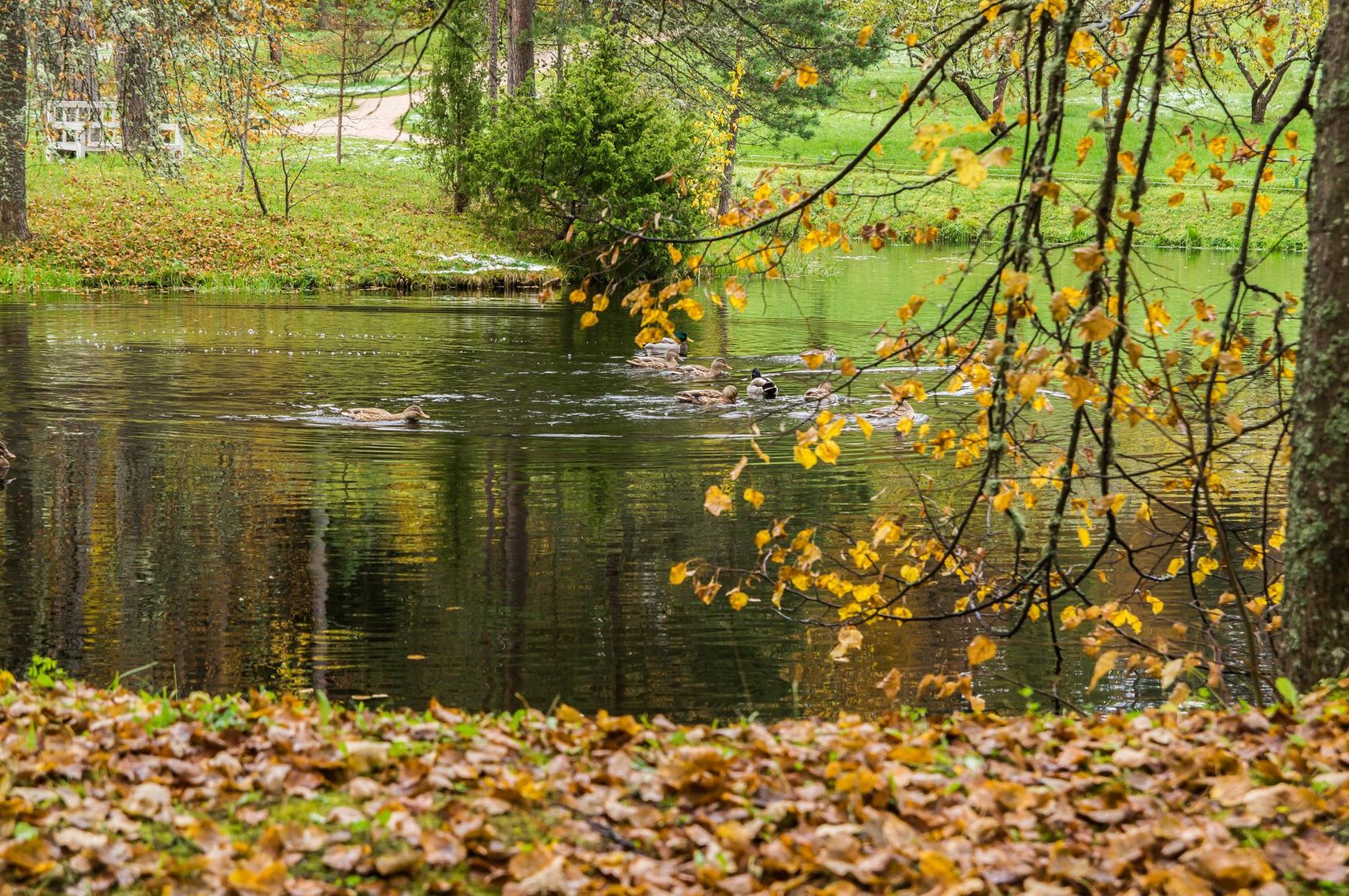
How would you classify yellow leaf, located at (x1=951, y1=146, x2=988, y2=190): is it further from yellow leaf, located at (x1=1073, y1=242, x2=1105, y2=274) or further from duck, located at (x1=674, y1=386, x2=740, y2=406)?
duck, located at (x1=674, y1=386, x2=740, y2=406)

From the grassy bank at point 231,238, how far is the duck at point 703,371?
1324cm

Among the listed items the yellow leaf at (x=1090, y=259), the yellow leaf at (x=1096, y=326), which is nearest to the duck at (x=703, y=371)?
the yellow leaf at (x=1090, y=259)

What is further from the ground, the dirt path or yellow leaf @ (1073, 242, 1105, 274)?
the dirt path

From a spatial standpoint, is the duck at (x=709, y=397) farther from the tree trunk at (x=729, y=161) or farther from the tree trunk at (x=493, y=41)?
the tree trunk at (x=493, y=41)

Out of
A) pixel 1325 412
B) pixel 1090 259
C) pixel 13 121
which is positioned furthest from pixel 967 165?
pixel 13 121

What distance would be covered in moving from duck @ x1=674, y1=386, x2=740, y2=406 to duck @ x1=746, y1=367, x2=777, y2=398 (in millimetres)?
409

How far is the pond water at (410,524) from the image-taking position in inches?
338

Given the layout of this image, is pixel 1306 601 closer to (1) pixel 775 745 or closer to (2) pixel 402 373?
(1) pixel 775 745

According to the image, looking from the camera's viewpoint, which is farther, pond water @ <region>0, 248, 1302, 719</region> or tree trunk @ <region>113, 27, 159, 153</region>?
tree trunk @ <region>113, 27, 159, 153</region>

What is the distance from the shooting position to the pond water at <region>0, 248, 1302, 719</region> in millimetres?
8586

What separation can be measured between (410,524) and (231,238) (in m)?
24.0

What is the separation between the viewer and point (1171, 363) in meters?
6.35

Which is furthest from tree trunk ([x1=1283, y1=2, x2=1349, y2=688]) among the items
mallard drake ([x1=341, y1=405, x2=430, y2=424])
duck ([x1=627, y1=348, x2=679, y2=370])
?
duck ([x1=627, y1=348, x2=679, y2=370])

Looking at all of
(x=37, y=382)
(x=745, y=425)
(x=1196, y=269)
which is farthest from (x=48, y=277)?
(x=1196, y=269)
